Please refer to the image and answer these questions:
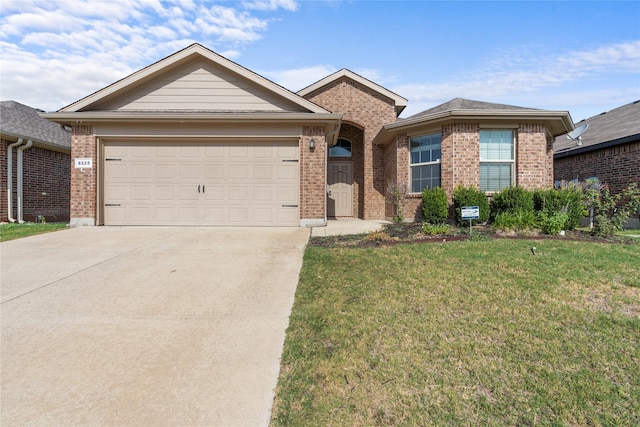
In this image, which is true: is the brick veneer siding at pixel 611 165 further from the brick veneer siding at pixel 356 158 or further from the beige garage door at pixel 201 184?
the beige garage door at pixel 201 184

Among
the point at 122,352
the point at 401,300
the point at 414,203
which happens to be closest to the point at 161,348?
the point at 122,352

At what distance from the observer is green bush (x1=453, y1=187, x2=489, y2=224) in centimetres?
877

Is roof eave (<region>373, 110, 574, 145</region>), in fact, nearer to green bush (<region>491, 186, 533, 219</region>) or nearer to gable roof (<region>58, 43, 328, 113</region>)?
green bush (<region>491, 186, 533, 219</region>)

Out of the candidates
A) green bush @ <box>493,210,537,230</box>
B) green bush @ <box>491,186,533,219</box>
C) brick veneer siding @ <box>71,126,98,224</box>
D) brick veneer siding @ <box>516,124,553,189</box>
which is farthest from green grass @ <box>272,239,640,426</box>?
brick veneer siding @ <box>71,126,98,224</box>

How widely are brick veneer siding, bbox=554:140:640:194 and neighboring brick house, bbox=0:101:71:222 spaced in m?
20.4

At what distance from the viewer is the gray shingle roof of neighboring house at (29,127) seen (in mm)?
11034

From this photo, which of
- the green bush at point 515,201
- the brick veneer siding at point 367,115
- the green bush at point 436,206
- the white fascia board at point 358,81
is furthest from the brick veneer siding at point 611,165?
the brick veneer siding at point 367,115

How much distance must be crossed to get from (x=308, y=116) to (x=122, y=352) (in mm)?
7264

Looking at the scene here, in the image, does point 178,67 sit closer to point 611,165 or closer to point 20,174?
point 20,174

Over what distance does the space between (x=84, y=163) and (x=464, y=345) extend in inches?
396

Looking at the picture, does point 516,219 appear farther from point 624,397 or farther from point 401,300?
point 624,397

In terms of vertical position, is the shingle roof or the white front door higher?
the shingle roof

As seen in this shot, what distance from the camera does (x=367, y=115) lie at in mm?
13344

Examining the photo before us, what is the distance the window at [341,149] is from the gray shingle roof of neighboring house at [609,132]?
29.9ft
